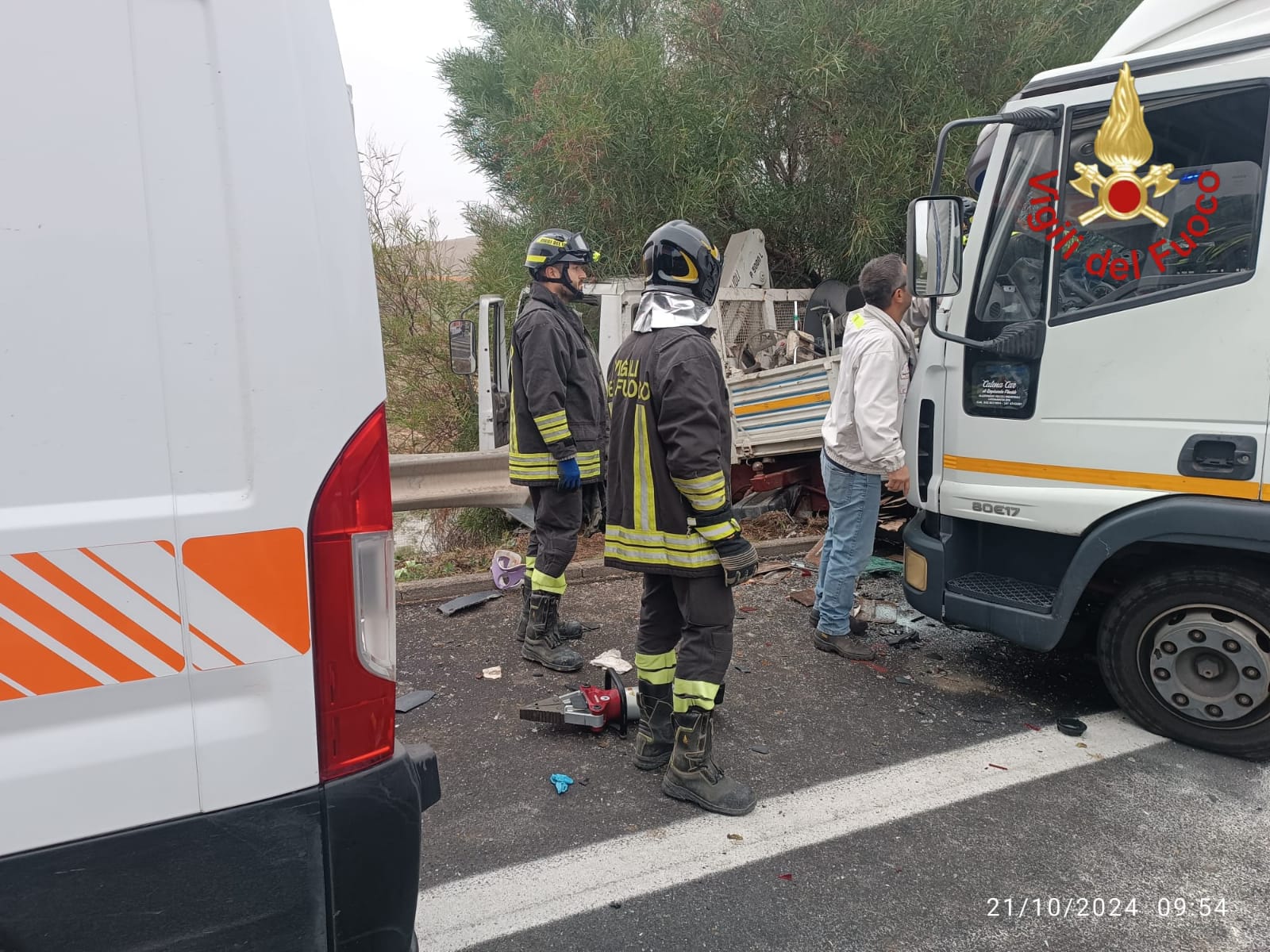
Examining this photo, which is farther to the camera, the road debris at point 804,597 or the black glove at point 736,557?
the road debris at point 804,597

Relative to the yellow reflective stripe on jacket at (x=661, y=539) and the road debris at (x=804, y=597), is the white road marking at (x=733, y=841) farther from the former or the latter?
the road debris at (x=804, y=597)

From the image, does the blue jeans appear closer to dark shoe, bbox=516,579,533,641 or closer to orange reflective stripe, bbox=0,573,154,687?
dark shoe, bbox=516,579,533,641

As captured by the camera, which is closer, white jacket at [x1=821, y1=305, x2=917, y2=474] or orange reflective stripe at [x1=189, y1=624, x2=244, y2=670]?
orange reflective stripe at [x1=189, y1=624, x2=244, y2=670]

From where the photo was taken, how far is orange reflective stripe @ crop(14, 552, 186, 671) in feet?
3.98

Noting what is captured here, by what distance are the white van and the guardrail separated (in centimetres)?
461

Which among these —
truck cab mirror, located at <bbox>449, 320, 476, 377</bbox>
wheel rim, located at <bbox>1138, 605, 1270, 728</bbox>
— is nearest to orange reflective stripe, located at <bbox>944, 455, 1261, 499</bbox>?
wheel rim, located at <bbox>1138, 605, 1270, 728</bbox>

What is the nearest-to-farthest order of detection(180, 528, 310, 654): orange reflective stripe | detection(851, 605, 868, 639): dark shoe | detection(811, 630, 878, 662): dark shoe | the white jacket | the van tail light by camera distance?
detection(180, 528, 310, 654): orange reflective stripe < the van tail light < the white jacket < detection(811, 630, 878, 662): dark shoe < detection(851, 605, 868, 639): dark shoe

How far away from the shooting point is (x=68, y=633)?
1239 millimetres

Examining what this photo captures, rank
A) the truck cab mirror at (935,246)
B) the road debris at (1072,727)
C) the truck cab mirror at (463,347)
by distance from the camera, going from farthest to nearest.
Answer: the truck cab mirror at (463,347)
the road debris at (1072,727)
the truck cab mirror at (935,246)

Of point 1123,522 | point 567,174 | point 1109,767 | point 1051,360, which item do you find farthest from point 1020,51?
point 1109,767

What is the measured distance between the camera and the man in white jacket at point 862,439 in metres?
3.93

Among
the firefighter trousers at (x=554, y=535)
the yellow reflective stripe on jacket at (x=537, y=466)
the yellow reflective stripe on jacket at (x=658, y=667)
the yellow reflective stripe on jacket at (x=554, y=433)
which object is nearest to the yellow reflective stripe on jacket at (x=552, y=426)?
the yellow reflective stripe on jacket at (x=554, y=433)

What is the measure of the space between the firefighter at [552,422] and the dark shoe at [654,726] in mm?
948
